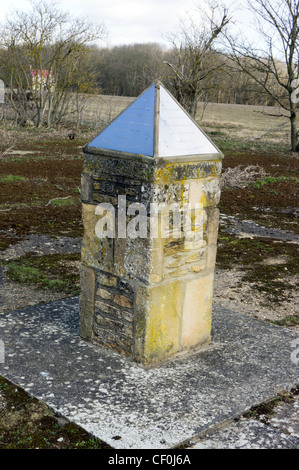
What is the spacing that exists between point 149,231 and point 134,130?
2.51ft

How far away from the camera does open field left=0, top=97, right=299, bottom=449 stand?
11.6ft

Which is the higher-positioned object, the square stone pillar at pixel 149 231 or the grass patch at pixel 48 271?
the square stone pillar at pixel 149 231

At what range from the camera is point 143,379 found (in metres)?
3.87

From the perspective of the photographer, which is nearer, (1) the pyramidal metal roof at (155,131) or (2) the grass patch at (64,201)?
(1) the pyramidal metal roof at (155,131)

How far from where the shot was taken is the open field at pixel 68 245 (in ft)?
11.6

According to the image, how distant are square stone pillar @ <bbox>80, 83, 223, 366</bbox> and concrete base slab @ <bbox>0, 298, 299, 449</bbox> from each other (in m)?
0.23

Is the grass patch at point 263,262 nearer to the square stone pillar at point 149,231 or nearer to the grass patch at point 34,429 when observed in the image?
the square stone pillar at point 149,231

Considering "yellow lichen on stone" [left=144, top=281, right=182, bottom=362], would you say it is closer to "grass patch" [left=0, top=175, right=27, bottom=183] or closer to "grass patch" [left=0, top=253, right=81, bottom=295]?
"grass patch" [left=0, top=253, right=81, bottom=295]

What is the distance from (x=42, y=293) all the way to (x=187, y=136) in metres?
2.69

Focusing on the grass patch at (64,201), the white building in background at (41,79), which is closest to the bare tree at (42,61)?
the white building in background at (41,79)

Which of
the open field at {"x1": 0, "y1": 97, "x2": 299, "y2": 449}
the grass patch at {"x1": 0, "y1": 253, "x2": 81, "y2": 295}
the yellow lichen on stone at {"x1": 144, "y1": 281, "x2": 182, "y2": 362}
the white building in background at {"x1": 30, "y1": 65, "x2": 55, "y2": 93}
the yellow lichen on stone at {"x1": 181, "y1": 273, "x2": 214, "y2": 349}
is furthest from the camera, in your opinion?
the white building in background at {"x1": 30, "y1": 65, "x2": 55, "y2": 93}

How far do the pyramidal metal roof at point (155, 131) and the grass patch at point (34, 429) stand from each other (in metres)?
1.89

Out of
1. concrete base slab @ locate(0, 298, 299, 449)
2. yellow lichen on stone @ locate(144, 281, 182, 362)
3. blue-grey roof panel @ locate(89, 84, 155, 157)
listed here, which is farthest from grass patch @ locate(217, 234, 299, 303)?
blue-grey roof panel @ locate(89, 84, 155, 157)

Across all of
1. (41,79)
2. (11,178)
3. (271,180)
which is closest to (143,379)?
(11,178)
